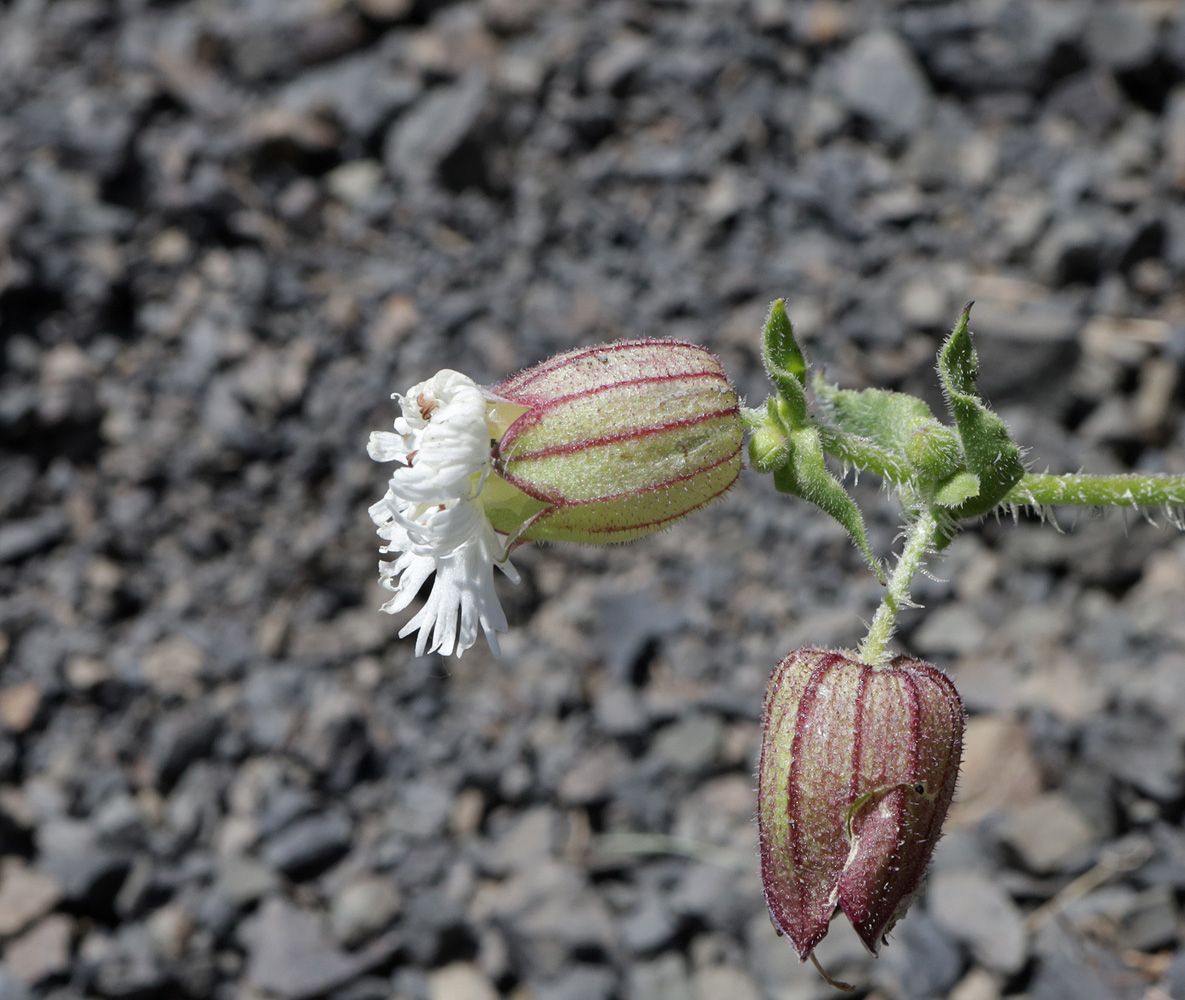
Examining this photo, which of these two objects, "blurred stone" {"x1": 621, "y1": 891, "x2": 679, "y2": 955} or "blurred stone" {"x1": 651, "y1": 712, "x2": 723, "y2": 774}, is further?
"blurred stone" {"x1": 651, "y1": 712, "x2": 723, "y2": 774}

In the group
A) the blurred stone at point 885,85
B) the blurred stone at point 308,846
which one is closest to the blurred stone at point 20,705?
the blurred stone at point 308,846

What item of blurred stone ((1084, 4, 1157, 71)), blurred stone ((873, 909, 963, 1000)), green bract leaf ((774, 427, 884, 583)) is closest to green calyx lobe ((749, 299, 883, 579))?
green bract leaf ((774, 427, 884, 583))

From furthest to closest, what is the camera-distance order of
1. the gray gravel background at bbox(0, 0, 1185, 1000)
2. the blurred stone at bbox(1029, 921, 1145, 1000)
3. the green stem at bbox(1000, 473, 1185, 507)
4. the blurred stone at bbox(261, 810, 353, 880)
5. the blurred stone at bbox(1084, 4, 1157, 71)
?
the blurred stone at bbox(1084, 4, 1157, 71), the blurred stone at bbox(261, 810, 353, 880), the gray gravel background at bbox(0, 0, 1185, 1000), the blurred stone at bbox(1029, 921, 1145, 1000), the green stem at bbox(1000, 473, 1185, 507)

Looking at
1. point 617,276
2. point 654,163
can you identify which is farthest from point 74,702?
point 654,163

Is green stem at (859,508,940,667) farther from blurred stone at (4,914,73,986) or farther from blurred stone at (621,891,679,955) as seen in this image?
blurred stone at (4,914,73,986)

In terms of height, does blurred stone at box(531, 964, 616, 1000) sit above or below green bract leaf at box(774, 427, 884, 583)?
below

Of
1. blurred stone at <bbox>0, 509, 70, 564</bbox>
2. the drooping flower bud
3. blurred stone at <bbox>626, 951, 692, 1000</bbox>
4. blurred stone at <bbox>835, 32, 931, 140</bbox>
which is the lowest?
blurred stone at <bbox>626, 951, 692, 1000</bbox>

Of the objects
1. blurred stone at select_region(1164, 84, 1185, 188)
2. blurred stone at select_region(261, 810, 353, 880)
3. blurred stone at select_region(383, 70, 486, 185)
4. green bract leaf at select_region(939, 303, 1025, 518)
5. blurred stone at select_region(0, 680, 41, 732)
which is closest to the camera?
green bract leaf at select_region(939, 303, 1025, 518)

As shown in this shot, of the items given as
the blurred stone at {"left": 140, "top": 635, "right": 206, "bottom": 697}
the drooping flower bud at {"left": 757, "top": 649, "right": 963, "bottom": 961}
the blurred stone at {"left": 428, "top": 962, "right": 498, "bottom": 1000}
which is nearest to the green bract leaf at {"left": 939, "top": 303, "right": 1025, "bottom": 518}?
the drooping flower bud at {"left": 757, "top": 649, "right": 963, "bottom": 961}
